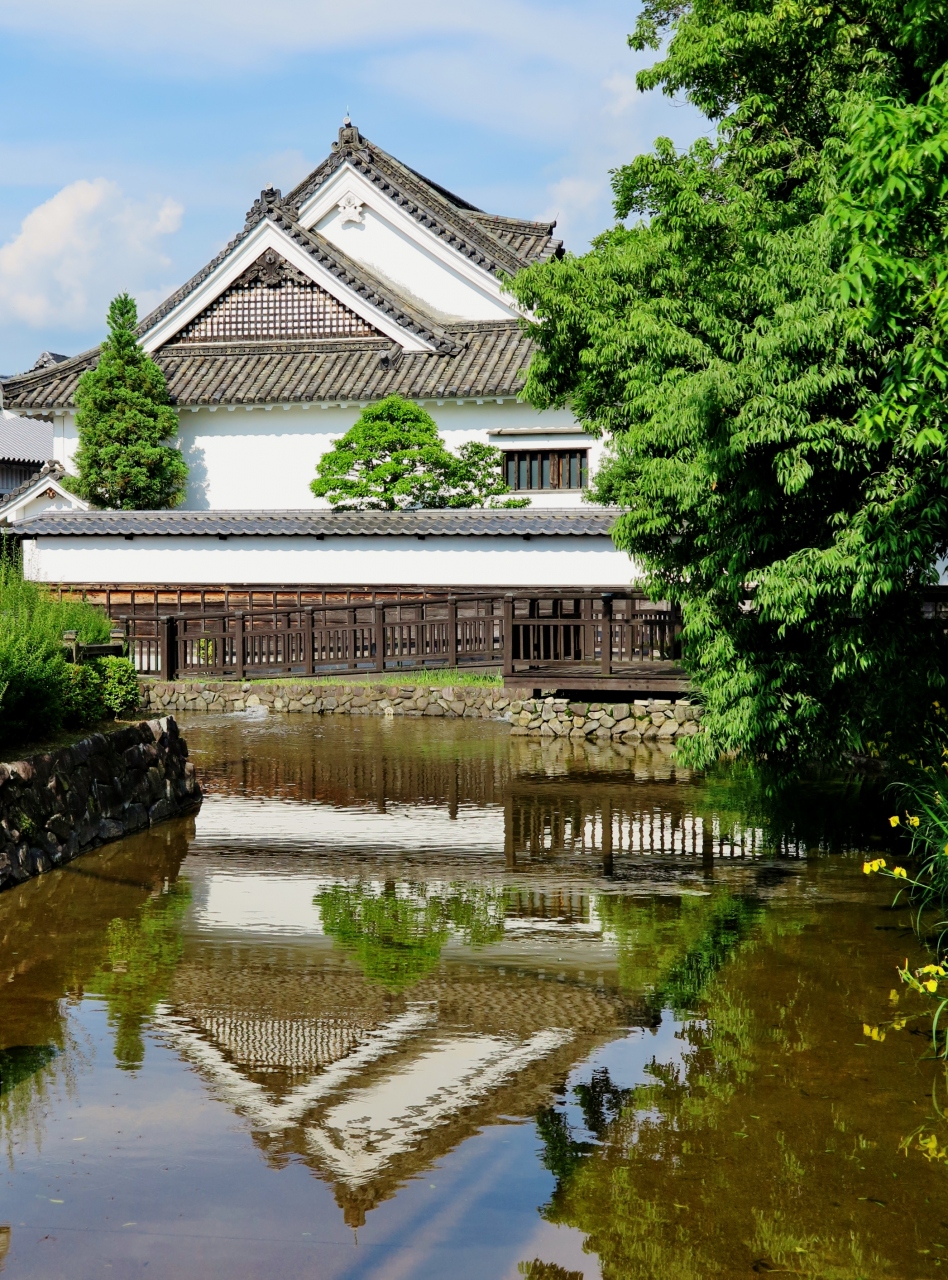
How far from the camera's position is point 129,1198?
5.24 m

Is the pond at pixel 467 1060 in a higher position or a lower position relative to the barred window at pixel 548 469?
lower

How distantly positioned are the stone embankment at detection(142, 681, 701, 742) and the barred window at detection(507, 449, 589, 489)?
958 centimetres

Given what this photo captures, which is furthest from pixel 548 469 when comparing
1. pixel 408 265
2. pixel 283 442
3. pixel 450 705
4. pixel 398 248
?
Answer: pixel 450 705

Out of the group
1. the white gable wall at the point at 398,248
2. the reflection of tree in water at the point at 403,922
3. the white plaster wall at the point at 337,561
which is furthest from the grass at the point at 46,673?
the white gable wall at the point at 398,248

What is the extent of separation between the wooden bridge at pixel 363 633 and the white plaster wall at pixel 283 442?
5.27 m

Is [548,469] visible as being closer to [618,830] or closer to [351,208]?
[351,208]

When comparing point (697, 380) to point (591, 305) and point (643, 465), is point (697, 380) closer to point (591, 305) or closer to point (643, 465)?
point (643, 465)

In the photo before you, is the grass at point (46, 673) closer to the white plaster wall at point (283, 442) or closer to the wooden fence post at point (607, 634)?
the wooden fence post at point (607, 634)

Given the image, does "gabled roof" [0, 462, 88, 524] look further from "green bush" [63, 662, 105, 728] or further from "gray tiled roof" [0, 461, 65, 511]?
"green bush" [63, 662, 105, 728]

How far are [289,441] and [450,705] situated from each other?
12181 millimetres

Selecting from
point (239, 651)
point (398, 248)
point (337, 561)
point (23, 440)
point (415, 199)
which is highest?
point (415, 199)

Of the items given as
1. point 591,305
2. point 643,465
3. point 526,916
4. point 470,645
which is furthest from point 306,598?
point 526,916

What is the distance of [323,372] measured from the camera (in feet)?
101

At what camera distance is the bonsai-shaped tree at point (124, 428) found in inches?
1170
